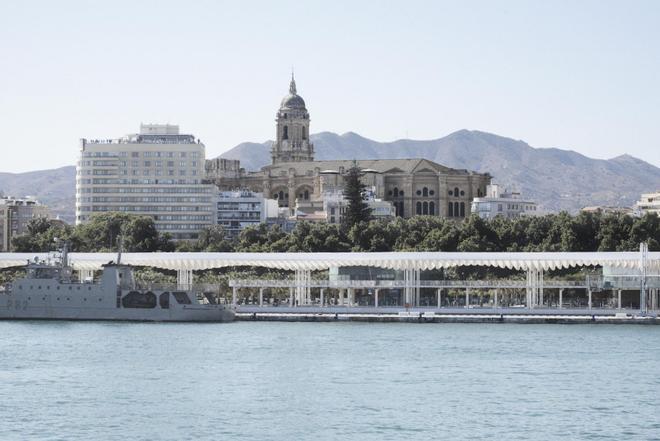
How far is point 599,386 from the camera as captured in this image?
221ft

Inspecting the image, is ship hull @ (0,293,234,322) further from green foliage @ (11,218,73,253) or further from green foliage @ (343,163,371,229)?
green foliage @ (343,163,371,229)

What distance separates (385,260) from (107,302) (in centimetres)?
Result: 2047

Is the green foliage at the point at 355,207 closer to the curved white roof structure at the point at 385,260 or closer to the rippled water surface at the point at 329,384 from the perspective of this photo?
the curved white roof structure at the point at 385,260

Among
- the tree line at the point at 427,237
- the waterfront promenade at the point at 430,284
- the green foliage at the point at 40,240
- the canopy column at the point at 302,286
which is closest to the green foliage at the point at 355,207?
the tree line at the point at 427,237

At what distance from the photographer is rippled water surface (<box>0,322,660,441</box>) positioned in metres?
55.6

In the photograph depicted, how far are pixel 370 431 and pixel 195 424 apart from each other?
620cm

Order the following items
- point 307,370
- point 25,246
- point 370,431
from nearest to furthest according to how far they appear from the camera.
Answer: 1. point 370,431
2. point 307,370
3. point 25,246

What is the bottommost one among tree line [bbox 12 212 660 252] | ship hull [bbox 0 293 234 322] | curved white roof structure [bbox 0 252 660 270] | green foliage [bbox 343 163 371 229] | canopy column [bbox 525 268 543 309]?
ship hull [bbox 0 293 234 322]

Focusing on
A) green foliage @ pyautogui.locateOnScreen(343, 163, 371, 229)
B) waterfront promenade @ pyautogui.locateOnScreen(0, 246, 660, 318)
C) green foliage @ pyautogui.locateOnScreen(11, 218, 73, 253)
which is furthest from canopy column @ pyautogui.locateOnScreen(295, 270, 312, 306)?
green foliage @ pyautogui.locateOnScreen(11, 218, 73, 253)

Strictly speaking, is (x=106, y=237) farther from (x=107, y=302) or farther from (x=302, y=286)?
(x=107, y=302)

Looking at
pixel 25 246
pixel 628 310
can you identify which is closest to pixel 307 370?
pixel 628 310

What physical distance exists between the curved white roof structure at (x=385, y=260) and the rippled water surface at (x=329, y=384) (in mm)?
15542

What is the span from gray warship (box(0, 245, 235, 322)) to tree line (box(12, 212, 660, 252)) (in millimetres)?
44115

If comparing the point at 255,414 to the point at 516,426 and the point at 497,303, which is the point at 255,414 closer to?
the point at 516,426
